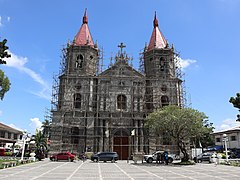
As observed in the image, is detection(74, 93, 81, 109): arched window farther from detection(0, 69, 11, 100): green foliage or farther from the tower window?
the tower window

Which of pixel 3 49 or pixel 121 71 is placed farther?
pixel 121 71

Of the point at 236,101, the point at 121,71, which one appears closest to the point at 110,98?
the point at 121,71

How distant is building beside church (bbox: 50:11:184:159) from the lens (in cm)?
3219

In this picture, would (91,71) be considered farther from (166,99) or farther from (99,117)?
(166,99)

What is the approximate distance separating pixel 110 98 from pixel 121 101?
1.68 m

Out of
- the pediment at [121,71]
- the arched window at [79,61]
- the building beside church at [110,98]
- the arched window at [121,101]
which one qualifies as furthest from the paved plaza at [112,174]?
the arched window at [79,61]

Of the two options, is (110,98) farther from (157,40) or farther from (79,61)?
(157,40)

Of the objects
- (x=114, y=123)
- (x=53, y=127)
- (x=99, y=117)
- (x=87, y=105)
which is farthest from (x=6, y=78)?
(x=114, y=123)

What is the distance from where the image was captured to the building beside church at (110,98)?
3219 cm

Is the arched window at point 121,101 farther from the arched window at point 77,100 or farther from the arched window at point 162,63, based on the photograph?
the arched window at point 162,63

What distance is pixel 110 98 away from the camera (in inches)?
1347

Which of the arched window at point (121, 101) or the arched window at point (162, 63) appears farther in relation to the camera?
the arched window at point (162, 63)

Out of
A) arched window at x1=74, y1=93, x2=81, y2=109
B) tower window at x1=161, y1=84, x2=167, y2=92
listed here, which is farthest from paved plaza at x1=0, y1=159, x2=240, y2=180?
tower window at x1=161, y1=84, x2=167, y2=92

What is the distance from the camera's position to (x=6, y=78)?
3170 cm
